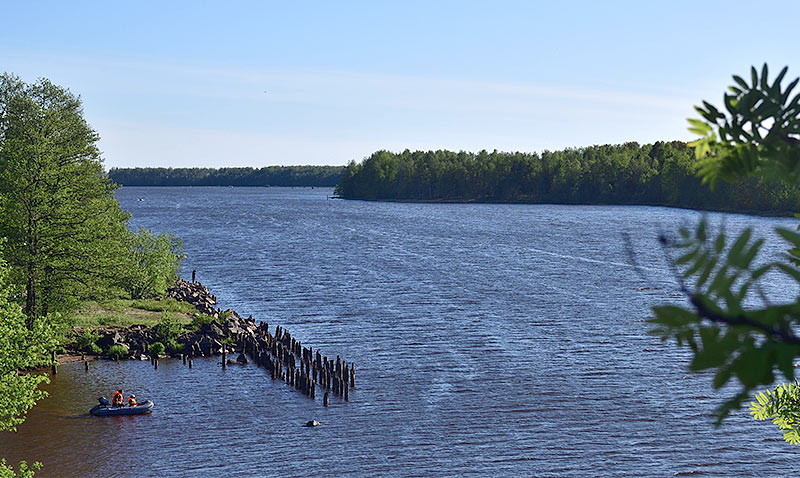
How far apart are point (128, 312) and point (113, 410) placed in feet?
63.9

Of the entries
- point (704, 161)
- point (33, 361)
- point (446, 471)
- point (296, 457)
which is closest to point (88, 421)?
point (33, 361)

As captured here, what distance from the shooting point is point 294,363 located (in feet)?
152

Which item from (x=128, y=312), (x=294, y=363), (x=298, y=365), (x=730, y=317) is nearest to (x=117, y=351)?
(x=128, y=312)

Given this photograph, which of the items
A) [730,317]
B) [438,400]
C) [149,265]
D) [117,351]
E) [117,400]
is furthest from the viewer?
[149,265]

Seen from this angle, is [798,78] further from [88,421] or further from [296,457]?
[88,421]

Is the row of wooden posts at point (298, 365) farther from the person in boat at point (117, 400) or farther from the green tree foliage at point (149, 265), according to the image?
the green tree foliage at point (149, 265)

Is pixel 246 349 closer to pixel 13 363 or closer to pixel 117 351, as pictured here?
pixel 117 351

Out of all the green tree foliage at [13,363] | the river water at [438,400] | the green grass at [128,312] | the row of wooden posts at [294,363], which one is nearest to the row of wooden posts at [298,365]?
the row of wooden posts at [294,363]

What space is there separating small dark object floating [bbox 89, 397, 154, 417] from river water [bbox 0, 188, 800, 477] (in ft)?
2.14

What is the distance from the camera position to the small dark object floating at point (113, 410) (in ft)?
125

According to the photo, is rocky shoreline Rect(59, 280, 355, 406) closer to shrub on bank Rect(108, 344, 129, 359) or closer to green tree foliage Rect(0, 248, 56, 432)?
shrub on bank Rect(108, 344, 129, 359)

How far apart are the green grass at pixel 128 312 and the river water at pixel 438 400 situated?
248 inches

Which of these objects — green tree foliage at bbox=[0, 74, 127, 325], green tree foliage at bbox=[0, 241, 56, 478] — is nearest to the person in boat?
green tree foliage at bbox=[0, 74, 127, 325]

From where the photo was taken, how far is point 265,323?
5675 centimetres
